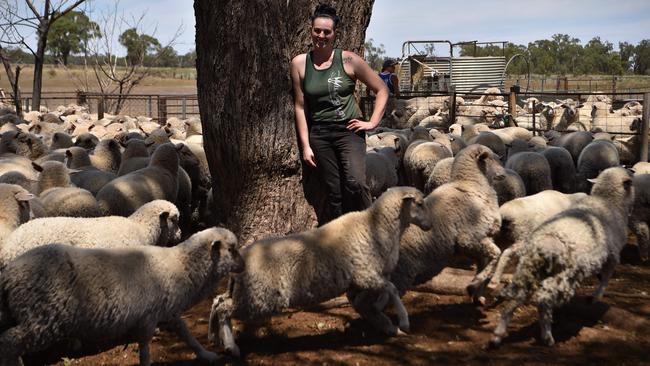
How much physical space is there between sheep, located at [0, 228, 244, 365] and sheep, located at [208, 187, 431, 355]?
176mm

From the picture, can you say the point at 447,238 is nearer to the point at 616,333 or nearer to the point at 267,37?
the point at 616,333

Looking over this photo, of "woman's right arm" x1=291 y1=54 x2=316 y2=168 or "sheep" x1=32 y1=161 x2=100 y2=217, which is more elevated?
"woman's right arm" x1=291 y1=54 x2=316 y2=168

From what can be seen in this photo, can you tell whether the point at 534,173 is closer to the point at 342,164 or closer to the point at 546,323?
the point at 342,164

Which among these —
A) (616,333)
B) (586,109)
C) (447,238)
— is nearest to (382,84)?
(447,238)

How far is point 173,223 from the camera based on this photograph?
19.5ft

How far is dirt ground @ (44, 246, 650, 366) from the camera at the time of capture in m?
4.70

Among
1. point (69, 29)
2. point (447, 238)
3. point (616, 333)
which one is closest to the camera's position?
point (616, 333)

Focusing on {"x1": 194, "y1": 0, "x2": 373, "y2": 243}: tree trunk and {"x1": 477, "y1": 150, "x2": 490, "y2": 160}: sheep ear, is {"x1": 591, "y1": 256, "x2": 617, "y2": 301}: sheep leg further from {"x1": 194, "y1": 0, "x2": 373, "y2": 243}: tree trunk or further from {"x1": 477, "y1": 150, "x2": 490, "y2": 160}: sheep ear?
{"x1": 194, "y1": 0, "x2": 373, "y2": 243}: tree trunk

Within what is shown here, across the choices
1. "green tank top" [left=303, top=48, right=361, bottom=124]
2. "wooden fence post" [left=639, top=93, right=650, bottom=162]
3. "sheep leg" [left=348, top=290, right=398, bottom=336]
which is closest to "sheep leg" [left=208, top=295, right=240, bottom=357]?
"sheep leg" [left=348, top=290, right=398, bottom=336]

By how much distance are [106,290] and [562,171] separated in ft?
24.5

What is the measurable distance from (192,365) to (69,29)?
3130 inches

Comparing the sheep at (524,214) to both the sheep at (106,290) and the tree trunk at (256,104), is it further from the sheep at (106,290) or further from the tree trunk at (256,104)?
the sheep at (106,290)

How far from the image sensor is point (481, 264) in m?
6.01

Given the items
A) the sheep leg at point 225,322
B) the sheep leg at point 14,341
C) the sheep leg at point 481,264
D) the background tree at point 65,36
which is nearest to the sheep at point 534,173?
the sheep leg at point 481,264
